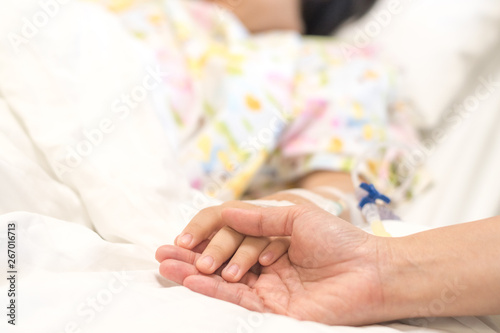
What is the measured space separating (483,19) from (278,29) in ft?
1.84

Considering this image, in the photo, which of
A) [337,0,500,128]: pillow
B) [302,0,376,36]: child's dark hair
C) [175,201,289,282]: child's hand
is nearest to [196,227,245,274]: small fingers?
[175,201,289,282]: child's hand

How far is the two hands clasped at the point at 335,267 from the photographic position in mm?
581

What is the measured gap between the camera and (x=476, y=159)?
1.09 meters

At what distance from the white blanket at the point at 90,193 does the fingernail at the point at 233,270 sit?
0.05m

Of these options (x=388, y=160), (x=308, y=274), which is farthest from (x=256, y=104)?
(x=308, y=274)

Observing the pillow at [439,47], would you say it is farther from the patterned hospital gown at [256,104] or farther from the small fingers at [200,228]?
the small fingers at [200,228]

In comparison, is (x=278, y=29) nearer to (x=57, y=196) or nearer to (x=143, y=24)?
(x=143, y=24)

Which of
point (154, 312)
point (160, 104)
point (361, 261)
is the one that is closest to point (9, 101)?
point (160, 104)

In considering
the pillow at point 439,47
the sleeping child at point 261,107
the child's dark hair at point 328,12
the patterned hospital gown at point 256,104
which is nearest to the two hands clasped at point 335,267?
the sleeping child at point 261,107

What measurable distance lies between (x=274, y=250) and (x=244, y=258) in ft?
0.15

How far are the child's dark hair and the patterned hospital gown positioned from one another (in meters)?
0.38

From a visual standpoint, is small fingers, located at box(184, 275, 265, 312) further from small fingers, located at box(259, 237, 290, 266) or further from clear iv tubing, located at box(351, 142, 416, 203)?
clear iv tubing, located at box(351, 142, 416, 203)

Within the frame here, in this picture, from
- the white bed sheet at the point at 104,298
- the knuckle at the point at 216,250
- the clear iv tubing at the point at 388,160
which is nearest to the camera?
the white bed sheet at the point at 104,298

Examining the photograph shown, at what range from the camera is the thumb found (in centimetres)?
63
